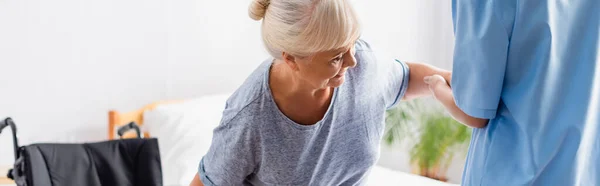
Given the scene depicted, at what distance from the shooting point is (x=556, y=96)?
1214mm

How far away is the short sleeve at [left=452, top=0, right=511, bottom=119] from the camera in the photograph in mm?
1204

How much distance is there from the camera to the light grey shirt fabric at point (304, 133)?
5.32 feet

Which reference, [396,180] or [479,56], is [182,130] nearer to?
[396,180]

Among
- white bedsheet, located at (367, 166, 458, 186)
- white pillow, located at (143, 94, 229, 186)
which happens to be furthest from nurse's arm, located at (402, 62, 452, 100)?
white pillow, located at (143, 94, 229, 186)

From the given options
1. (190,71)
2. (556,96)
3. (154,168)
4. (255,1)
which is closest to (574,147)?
(556,96)

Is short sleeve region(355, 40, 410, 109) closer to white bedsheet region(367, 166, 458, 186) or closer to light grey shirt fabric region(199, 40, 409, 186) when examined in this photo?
light grey shirt fabric region(199, 40, 409, 186)

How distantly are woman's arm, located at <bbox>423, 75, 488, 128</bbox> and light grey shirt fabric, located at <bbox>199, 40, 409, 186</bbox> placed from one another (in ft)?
0.70

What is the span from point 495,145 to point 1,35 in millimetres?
2086

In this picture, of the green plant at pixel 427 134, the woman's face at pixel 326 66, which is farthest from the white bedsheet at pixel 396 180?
the woman's face at pixel 326 66

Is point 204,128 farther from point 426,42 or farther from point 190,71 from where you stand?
point 426,42

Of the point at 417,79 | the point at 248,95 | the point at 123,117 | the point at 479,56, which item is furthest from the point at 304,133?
the point at 123,117

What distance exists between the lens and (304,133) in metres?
1.65

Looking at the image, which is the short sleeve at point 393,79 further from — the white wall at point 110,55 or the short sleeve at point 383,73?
the white wall at point 110,55

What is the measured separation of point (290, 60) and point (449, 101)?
1.10 feet
